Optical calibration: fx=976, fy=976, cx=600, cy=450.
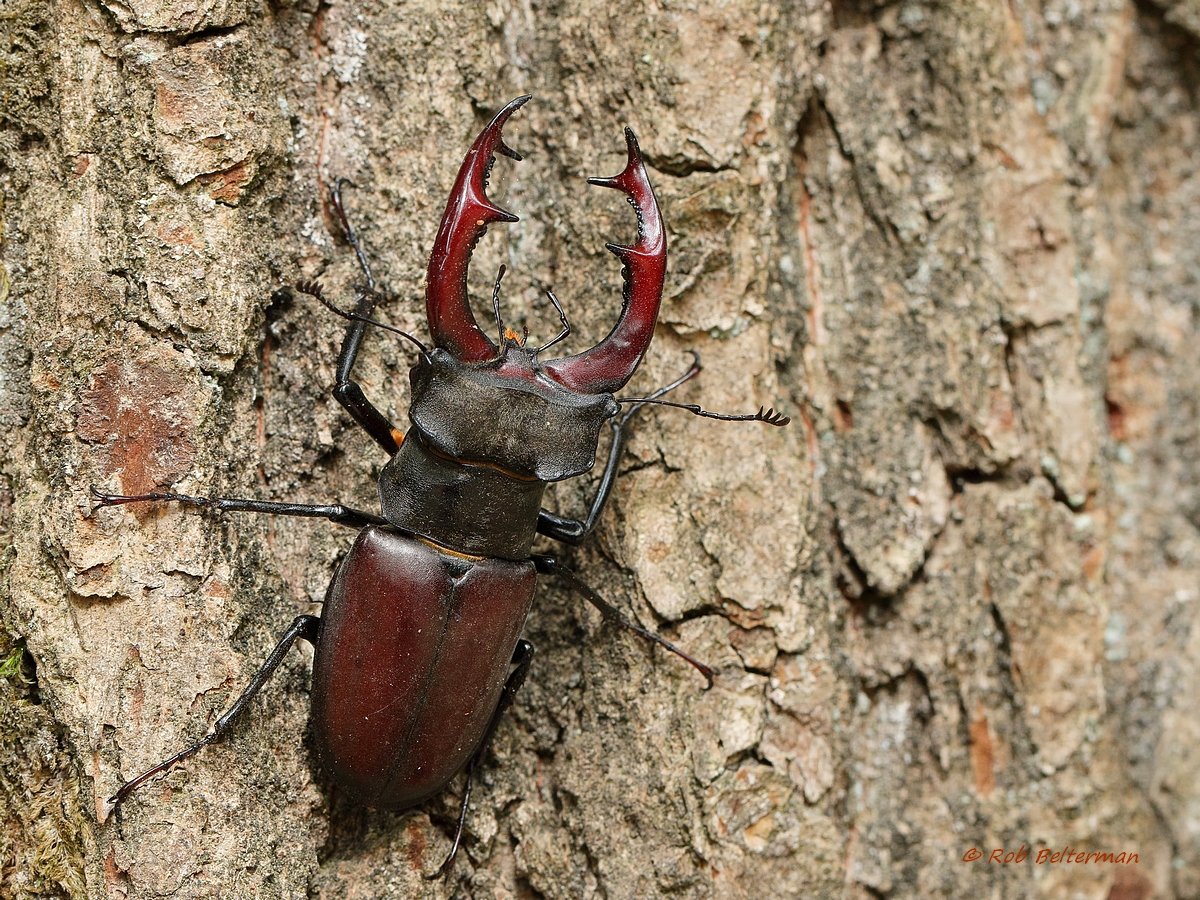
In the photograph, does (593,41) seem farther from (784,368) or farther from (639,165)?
(784,368)

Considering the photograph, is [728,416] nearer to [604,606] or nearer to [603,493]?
[603,493]

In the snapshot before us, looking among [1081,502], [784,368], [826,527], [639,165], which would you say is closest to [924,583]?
[826,527]

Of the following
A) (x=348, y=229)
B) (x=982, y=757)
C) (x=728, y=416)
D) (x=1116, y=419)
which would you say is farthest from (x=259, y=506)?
(x=1116, y=419)

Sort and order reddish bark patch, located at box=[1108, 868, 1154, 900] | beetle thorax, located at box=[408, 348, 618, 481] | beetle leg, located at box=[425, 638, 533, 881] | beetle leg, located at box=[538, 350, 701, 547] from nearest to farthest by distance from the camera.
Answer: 1. beetle thorax, located at box=[408, 348, 618, 481]
2. beetle leg, located at box=[425, 638, 533, 881]
3. beetle leg, located at box=[538, 350, 701, 547]
4. reddish bark patch, located at box=[1108, 868, 1154, 900]

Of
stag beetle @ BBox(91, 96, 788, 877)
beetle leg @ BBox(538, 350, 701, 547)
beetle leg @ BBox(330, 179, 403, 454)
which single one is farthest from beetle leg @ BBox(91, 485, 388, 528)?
beetle leg @ BBox(538, 350, 701, 547)

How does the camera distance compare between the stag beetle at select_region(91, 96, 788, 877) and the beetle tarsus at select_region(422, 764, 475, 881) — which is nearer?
the stag beetle at select_region(91, 96, 788, 877)

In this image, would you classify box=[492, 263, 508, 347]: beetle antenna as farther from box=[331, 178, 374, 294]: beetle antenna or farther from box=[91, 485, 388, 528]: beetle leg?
box=[91, 485, 388, 528]: beetle leg

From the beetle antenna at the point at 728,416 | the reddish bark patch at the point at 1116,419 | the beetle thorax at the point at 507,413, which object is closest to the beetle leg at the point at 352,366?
the beetle thorax at the point at 507,413
